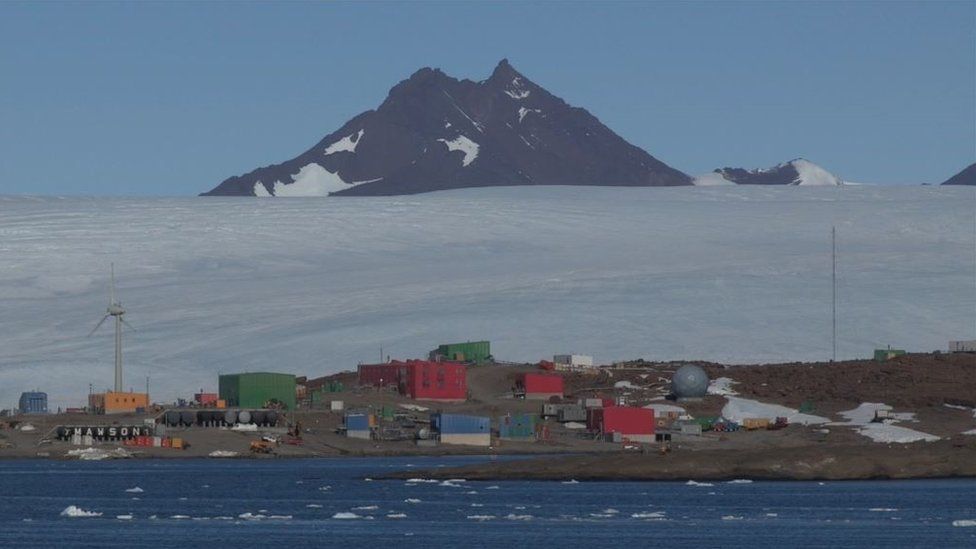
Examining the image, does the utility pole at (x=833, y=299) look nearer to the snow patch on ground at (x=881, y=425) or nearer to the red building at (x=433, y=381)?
the snow patch on ground at (x=881, y=425)

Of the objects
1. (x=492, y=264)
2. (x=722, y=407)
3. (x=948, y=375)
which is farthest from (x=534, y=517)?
(x=492, y=264)

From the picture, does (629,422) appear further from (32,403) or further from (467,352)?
(32,403)

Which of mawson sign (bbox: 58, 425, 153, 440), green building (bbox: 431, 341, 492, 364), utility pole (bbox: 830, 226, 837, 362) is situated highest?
utility pole (bbox: 830, 226, 837, 362)

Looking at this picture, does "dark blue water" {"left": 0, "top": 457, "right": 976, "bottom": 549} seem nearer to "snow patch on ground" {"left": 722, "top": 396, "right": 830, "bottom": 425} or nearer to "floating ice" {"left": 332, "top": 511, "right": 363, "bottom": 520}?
"floating ice" {"left": 332, "top": 511, "right": 363, "bottom": 520}

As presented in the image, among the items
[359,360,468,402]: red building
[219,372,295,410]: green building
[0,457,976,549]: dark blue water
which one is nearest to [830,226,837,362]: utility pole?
[359,360,468,402]: red building

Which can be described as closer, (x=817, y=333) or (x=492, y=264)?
(x=817, y=333)

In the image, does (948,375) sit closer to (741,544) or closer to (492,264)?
(492,264)

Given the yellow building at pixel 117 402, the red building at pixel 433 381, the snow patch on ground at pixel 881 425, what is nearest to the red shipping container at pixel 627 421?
the snow patch on ground at pixel 881 425
